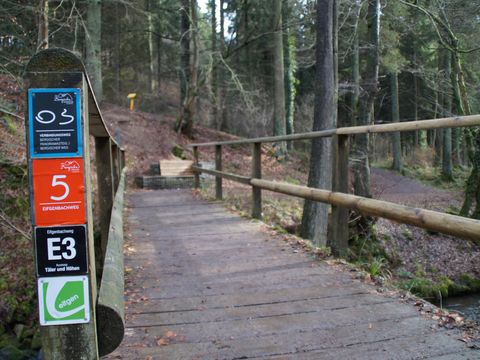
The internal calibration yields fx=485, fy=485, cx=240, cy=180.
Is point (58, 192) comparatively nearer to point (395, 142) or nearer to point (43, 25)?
point (43, 25)

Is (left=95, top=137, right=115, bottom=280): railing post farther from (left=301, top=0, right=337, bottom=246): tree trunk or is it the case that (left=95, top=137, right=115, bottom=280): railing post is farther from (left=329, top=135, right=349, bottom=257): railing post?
(left=301, top=0, right=337, bottom=246): tree trunk

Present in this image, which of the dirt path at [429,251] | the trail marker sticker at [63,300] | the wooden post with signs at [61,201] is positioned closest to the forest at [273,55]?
the dirt path at [429,251]

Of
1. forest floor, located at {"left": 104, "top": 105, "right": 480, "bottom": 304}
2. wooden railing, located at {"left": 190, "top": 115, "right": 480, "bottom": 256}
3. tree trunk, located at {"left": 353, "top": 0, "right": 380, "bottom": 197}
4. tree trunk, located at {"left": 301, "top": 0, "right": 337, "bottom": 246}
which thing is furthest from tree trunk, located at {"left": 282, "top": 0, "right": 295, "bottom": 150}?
wooden railing, located at {"left": 190, "top": 115, "right": 480, "bottom": 256}

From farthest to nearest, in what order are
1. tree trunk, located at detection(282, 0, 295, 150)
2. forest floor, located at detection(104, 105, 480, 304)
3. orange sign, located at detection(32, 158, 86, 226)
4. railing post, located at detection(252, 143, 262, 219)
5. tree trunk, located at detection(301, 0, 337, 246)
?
tree trunk, located at detection(282, 0, 295, 150), forest floor, located at detection(104, 105, 480, 304), tree trunk, located at detection(301, 0, 337, 246), railing post, located at detection(252, 143, 262, 219), orange sign, located at detection(32, 158, 86, 226)

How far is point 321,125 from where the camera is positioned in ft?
34.6

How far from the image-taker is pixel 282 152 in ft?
75.1

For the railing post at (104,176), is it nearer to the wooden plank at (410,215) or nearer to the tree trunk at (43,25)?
the wooden plank at (410,215)

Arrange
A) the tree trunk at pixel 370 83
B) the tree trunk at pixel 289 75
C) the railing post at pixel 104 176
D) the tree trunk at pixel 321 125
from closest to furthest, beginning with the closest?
the railing post at pixel 104 176, the tree trunk at pixel 321 125, the tree trunk at pixel 370 83, the tree trunk at pixel 289 75

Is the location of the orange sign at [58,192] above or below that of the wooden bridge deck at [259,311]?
above

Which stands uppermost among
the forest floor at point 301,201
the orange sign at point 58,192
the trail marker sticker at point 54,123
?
the trail marker sticker at point 54,123

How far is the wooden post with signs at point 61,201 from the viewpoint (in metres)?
2.09

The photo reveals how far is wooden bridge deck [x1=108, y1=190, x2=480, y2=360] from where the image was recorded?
2883 millimetres

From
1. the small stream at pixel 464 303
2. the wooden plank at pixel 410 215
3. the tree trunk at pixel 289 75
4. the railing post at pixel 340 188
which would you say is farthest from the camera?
the tree trunk at pixel 289 75

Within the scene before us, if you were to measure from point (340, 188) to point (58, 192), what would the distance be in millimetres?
3234
